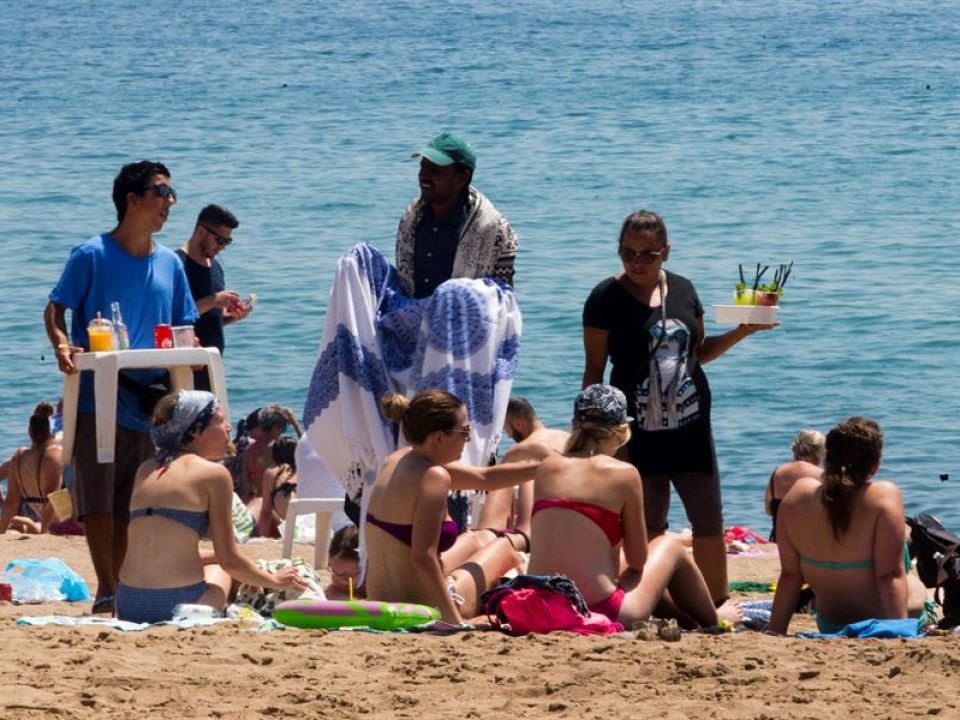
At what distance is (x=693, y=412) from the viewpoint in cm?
653

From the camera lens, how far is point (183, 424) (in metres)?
5.94

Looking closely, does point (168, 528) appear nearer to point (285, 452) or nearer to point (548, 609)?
point (548, 609)

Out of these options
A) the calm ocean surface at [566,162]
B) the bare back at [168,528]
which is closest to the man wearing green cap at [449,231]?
the bare back at [168,528]

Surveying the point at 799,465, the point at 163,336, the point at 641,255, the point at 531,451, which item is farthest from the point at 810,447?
the point at 163,336

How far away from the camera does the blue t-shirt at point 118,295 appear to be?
669 cm

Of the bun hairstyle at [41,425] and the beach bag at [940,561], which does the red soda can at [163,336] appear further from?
the bun hairstyle at [41,425]

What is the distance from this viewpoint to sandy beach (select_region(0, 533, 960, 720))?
4.85 m

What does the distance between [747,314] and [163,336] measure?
2108mm

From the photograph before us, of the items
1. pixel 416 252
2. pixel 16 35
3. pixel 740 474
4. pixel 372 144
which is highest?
pixel 16 35

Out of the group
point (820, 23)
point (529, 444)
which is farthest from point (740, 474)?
point (820, 23)

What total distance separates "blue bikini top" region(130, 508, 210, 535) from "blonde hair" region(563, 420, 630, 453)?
3.91 feet

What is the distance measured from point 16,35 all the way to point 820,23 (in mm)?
21580

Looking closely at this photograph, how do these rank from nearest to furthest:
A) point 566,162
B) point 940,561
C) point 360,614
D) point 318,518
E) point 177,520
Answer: point 360,614 < point 177,520 < point 940,561 < point 318,518 < point 566,162

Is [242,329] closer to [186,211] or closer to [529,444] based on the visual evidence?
[186,211]
